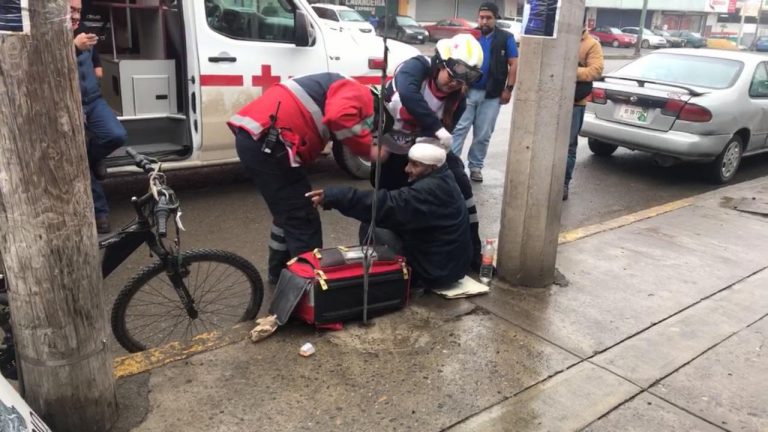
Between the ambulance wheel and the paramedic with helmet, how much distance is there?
217cm

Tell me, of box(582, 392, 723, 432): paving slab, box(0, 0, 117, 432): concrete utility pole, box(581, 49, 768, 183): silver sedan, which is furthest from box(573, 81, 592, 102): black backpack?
box(0, 0, 117, 432): concrete utility pole

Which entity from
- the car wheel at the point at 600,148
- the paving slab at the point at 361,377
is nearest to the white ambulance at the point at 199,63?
the paving slab at the point at 361,377

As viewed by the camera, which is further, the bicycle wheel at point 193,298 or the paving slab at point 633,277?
the paving slab at point 633,277

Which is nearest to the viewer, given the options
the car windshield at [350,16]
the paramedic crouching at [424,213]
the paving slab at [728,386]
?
the paving slab at [728,386]

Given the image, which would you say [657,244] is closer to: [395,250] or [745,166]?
[395,250]

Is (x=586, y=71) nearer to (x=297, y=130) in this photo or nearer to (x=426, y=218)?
(x=426, y=218)

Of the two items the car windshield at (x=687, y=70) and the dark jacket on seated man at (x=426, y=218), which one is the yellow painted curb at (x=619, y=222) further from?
the car windshield at (x=687, y=70)

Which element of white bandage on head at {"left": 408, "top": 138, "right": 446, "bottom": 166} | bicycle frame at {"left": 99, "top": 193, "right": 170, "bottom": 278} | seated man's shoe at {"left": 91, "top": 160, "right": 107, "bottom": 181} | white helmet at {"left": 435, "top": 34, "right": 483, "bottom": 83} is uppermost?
white helmet at {"left": 435, "top": 34, "right": 483, "bottom": 83}

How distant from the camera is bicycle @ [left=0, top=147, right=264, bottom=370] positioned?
3.19 m

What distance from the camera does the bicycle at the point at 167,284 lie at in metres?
3.19

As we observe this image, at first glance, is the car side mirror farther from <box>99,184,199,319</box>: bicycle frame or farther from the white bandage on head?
<box>99,184,199,319</box>: bicycle frame

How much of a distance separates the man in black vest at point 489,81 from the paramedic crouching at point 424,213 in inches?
106

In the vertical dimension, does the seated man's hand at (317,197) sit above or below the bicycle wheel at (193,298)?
above

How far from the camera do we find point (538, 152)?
12.9 ft
